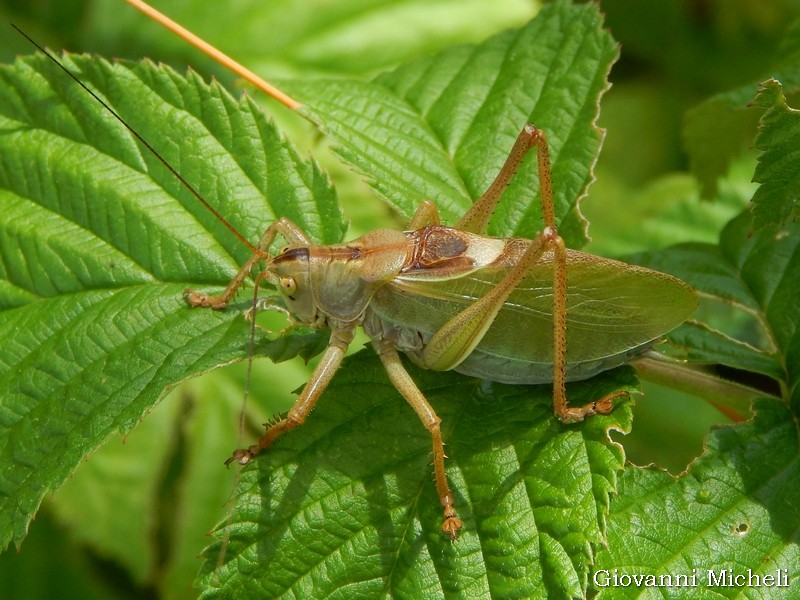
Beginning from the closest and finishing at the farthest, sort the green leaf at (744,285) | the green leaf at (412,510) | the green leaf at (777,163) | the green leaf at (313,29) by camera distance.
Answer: the green leaf at (412,510), the green leaf at (777,163), the green leaf at (744,285), the green leaf at (313,29)

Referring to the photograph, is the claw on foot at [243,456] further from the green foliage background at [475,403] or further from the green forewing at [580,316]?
the green forewing at [580,316]

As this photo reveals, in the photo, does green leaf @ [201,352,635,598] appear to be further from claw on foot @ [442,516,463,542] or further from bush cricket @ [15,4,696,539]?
bush cricket @ [15,4,696,539]

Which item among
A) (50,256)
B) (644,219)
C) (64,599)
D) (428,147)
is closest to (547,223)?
(428,147)

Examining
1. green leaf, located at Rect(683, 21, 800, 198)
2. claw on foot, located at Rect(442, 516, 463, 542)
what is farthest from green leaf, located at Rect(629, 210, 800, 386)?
claw on foot, located at Rect(442, 516, 463, 542)

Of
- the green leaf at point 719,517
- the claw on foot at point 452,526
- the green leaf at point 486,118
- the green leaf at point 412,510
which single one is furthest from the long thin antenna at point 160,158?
the green leaf at point 719,517

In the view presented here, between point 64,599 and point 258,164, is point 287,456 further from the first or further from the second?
point 64,599

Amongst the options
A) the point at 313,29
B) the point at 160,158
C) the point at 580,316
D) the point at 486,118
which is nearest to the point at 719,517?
the point at 580,316

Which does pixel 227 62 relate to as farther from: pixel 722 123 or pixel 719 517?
pixel 719 517
